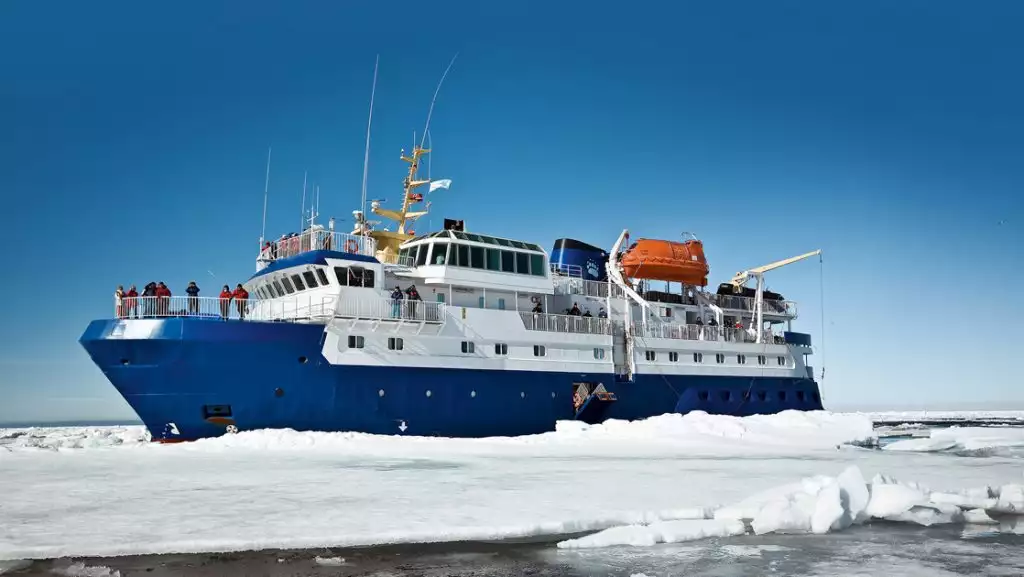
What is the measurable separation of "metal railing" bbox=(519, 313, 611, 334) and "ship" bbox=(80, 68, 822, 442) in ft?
0.18

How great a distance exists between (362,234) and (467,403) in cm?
662

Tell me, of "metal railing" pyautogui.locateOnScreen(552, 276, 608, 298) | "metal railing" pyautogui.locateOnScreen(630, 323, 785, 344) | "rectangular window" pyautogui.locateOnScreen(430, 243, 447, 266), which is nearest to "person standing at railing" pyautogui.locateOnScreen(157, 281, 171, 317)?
"rectangular window" pyautogui.locateOnScreen(430, 243, 447, 266)

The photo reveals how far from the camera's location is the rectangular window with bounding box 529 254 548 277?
27.8m

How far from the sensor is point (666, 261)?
3198 centimetres

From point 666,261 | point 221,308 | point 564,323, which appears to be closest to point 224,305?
point 221,308

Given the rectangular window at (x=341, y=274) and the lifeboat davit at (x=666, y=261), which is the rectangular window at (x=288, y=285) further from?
A: the lifeboat davit at (x=666, y=261)

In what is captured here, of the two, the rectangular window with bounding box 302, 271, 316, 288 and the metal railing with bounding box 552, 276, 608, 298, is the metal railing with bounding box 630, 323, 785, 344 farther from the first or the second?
the rectangular window with bounding box 302, 271, 316, 288

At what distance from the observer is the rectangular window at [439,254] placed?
2586 cm

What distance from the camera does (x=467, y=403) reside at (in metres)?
24.9

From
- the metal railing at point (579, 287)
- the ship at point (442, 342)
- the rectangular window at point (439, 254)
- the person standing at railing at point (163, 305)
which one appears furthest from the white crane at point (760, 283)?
the person standing at railing at point (163, 305)

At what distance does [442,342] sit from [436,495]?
13.2m

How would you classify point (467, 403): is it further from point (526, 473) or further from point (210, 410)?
point (526, 473)

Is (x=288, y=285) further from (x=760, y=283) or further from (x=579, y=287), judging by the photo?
(x=760, y=283)

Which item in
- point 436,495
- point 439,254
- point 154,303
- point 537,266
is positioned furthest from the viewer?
point 537,266
